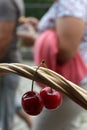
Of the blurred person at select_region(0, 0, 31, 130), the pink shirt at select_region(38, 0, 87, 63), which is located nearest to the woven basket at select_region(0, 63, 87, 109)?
the pink shirt at select_region(38, 0, 87, 63)

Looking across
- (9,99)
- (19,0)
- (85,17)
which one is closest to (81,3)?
(85,17)

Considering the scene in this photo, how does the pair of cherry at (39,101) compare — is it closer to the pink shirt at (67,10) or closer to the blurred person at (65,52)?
the blurred person at (65,52)

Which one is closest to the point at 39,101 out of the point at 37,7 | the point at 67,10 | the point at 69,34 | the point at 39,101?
the point at 39,101

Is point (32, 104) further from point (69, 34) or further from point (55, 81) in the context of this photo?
point (69, 34)

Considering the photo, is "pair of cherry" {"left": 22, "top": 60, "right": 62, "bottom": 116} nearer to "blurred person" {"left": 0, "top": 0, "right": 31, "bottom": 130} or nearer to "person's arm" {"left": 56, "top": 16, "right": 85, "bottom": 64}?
"person's arm" {"left": 56, "top": 16, "right": 85, "bottom": 64}

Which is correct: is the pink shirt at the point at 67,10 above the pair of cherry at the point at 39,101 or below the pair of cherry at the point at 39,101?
above

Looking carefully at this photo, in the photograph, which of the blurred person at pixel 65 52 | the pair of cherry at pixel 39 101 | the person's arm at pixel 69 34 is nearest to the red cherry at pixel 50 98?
the pair of cherry at pixel 39 101
